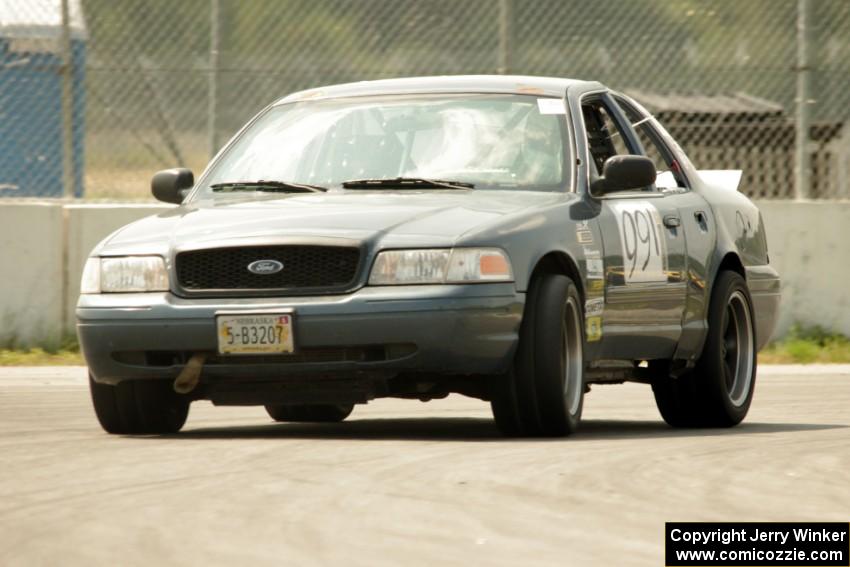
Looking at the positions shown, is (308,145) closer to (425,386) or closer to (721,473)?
(425,386)

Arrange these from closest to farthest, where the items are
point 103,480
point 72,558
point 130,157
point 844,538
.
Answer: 1. point 72,558
2. point 844,538
3. point 103,480
4. point 130,157

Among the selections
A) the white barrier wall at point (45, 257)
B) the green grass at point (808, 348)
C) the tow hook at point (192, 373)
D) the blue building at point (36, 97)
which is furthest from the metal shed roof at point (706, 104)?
the tow hook at point (192, 373)

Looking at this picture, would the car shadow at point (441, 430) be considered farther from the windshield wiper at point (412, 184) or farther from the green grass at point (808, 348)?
the green grass at point (808, 348)

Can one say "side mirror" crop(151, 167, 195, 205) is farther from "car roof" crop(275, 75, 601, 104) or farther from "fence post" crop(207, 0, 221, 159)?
"fence post" crop(207, 0, 221, 159)

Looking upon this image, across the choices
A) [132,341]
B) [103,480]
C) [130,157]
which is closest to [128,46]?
[130,157]

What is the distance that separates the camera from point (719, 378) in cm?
969

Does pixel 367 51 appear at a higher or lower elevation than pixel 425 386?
higher

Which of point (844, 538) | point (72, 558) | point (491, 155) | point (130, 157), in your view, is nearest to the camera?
point (72, 558)

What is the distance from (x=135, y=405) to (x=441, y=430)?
1383mm

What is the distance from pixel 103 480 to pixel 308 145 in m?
2.98

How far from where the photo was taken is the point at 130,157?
46.0ft

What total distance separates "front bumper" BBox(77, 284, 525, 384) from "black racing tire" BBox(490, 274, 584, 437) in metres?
0.09

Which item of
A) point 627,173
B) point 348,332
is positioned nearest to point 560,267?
point 627,173

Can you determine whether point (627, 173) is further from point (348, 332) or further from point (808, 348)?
point (808, 348)
